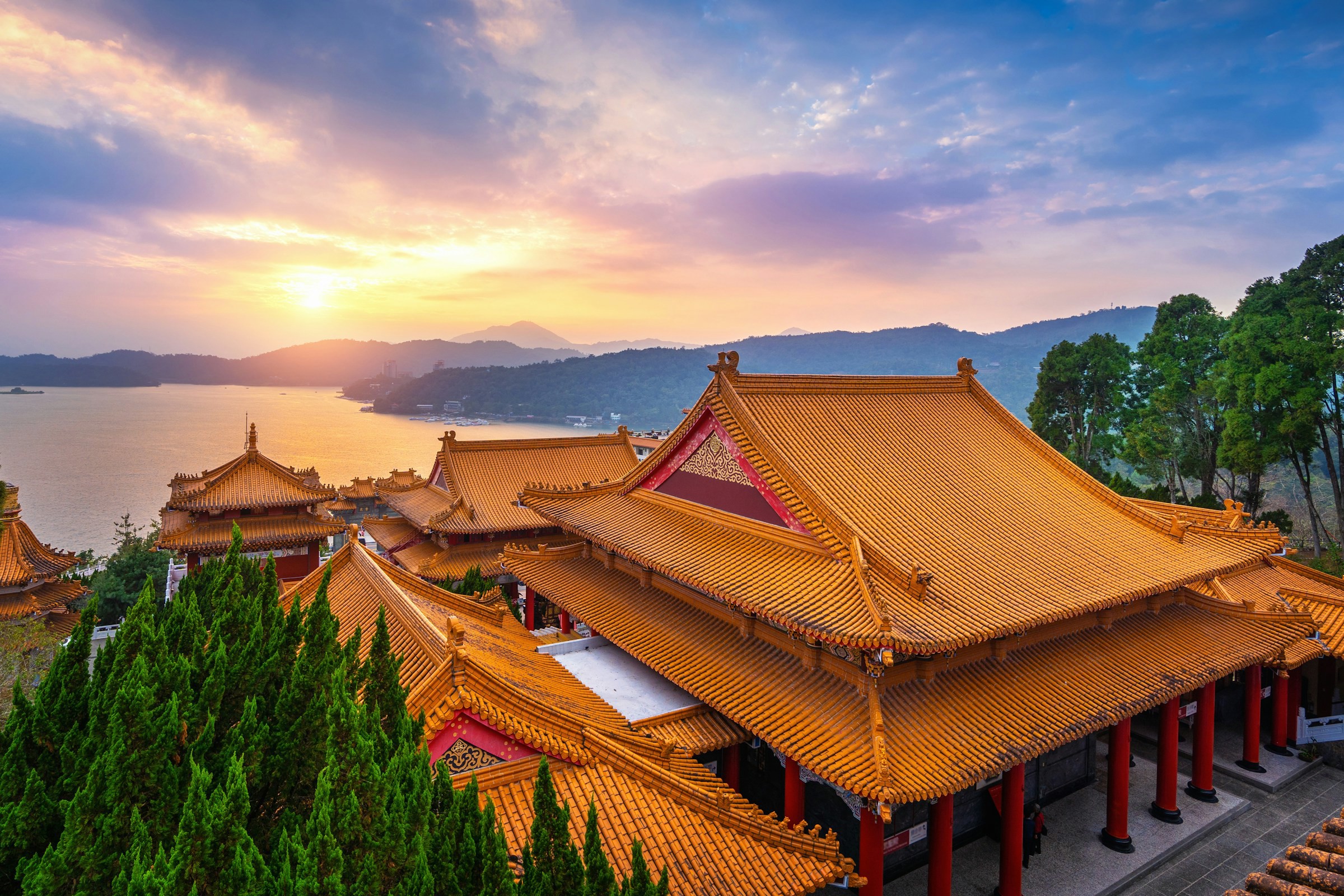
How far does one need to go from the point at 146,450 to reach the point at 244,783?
13477cm

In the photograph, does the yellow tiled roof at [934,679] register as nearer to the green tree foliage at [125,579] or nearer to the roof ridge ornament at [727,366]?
the roof ridge ornament at [727,366]

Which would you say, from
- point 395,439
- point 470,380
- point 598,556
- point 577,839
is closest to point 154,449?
point 395,439

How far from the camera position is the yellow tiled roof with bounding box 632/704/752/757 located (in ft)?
34.2

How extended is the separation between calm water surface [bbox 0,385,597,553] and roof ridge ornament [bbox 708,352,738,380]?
2234 inches

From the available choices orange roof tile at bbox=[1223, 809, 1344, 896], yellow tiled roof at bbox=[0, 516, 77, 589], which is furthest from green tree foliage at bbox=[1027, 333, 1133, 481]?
yellow tiled roof at bbox=[0, 516, 77, 589]

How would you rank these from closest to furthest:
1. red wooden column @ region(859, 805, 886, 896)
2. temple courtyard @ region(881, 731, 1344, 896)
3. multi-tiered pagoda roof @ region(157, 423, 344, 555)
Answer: red wooden column @ region(859, 805, 886, 896)
temple courtyard @ region(881, 731, 1344, 896)
multi-tiered pagoda roof @ region(157, 423, 344, 555)

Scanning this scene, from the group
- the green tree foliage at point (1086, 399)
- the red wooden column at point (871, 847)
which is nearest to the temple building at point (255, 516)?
the red wooden column at point (871, 847)

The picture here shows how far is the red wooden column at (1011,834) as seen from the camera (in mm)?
10844

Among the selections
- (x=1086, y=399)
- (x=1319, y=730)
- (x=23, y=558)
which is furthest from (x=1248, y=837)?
(x=23, y=558)

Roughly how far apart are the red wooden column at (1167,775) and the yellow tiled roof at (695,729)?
26.4 ft

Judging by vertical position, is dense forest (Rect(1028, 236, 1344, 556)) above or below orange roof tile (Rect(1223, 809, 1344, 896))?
above

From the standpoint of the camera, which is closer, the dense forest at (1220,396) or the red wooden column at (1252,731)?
the red wooden column at (1252,731)

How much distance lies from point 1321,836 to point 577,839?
6.58 m

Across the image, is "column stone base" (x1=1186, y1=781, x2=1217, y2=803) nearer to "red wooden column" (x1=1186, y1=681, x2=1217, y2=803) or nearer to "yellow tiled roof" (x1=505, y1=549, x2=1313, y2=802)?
"red wooden column" (x1=1186, y1=681, x2=1217, y2=803)
